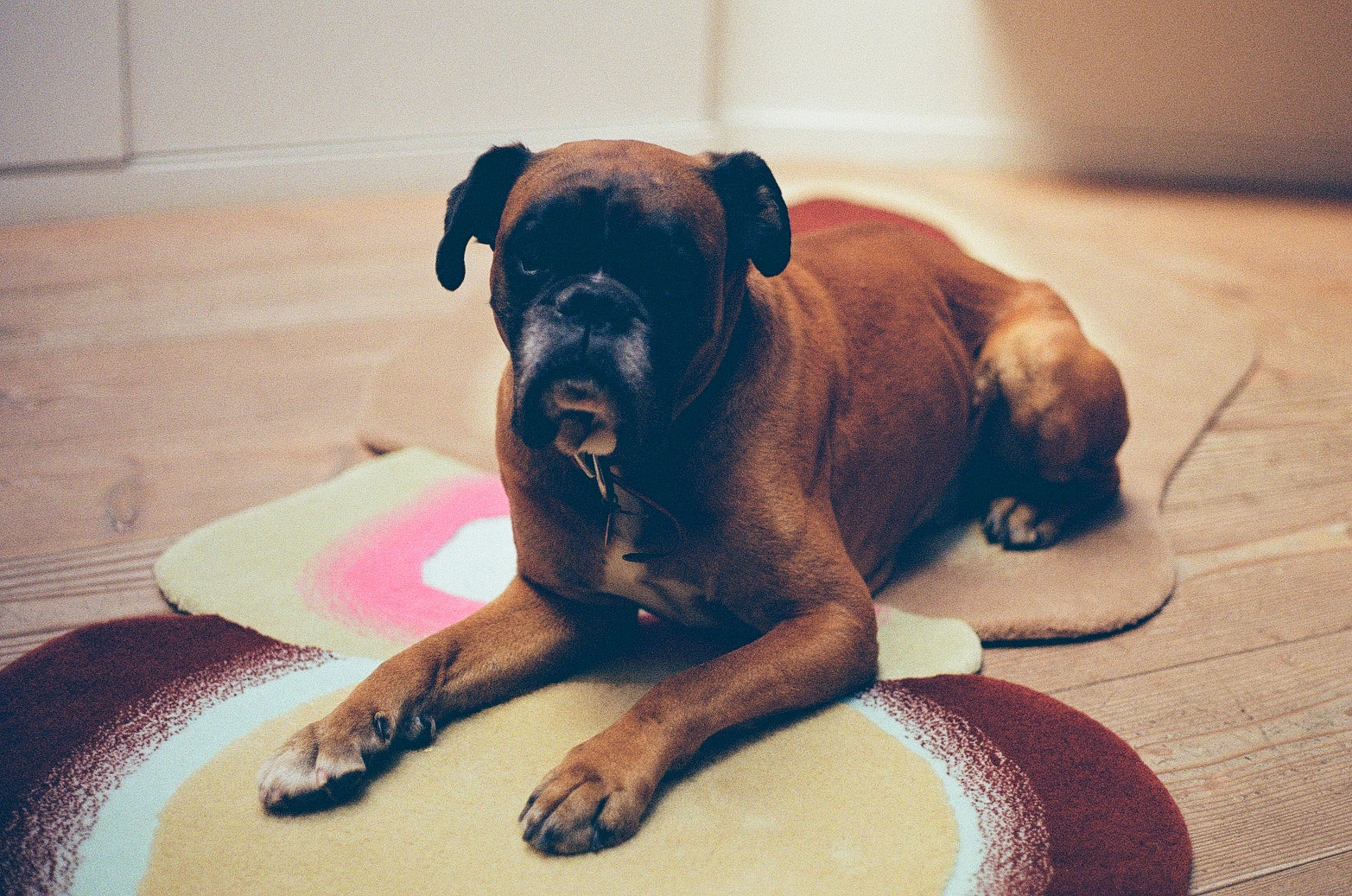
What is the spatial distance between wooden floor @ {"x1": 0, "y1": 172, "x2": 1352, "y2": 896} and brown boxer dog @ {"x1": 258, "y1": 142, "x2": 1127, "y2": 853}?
476mm

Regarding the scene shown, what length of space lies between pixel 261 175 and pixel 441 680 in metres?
3.54

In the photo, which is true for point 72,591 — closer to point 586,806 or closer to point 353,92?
point 586,806

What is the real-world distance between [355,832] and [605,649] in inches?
22.0

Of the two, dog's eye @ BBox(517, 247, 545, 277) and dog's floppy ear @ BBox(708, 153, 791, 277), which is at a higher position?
dog's floppy ear @ BBox(708, 153, 791, 277)

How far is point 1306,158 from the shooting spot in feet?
18.3

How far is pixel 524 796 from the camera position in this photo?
5.35 feet

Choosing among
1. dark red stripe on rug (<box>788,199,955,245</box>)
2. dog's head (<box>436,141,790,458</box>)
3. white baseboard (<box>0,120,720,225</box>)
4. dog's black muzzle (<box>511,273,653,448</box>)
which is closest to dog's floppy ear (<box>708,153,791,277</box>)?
dog's head (<box>436,141,790,458</box>)

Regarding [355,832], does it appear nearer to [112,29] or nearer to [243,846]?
[243,846]

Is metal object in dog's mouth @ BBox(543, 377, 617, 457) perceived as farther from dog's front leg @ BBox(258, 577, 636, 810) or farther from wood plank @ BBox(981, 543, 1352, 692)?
wood plank @ BBox(981, 543, 1352, 692)

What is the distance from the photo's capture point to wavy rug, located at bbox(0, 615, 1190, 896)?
1481 mm

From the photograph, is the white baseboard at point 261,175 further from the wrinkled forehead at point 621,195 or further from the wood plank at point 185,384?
the wrinkled forehead at point 621,195

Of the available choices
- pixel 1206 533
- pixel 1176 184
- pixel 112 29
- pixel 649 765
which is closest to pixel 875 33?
pixel 1176 184

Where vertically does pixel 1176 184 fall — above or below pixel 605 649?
above

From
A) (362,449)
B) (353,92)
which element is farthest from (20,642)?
(353,92)
